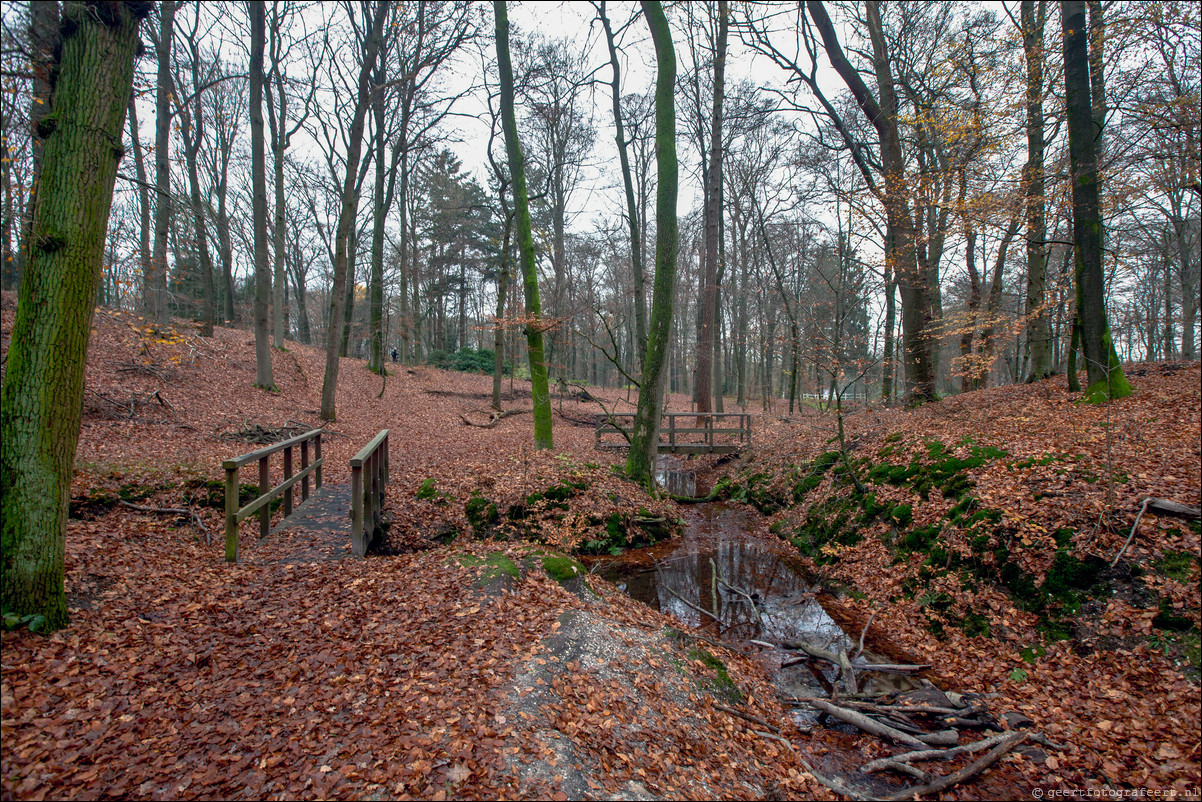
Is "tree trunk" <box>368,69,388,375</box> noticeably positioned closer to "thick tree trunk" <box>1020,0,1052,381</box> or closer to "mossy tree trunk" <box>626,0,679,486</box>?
"mossy tree trunk" <box>626,0,679,486</box>

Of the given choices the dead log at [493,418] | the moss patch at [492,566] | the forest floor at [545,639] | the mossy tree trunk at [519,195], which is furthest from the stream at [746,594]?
the dead log at [493,418]

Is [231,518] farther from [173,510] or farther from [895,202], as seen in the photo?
[895,202]

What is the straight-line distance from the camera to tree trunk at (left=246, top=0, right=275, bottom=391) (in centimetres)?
1267

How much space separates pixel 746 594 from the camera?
6.91m

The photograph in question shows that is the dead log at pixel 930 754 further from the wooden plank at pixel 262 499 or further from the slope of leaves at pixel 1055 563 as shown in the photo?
the wooden plank at pixel 262 499

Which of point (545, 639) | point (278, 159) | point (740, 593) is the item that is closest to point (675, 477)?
point (740, 593)

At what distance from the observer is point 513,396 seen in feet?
73.6

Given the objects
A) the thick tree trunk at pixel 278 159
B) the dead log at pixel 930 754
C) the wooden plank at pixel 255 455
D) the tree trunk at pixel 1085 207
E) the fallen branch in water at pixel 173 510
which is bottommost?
the dead log at pixel 930 754

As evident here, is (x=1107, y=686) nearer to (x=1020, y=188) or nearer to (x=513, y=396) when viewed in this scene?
(x=1020, y=188)

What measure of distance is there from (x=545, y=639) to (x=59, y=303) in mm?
4250

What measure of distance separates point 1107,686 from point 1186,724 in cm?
54

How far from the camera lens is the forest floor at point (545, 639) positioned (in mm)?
2846

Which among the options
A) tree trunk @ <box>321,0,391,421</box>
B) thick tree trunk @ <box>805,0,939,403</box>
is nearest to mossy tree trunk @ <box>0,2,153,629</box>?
tree trunk @ <box>321,0,391,421</box>

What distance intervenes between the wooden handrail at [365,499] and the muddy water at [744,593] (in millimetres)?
3152
